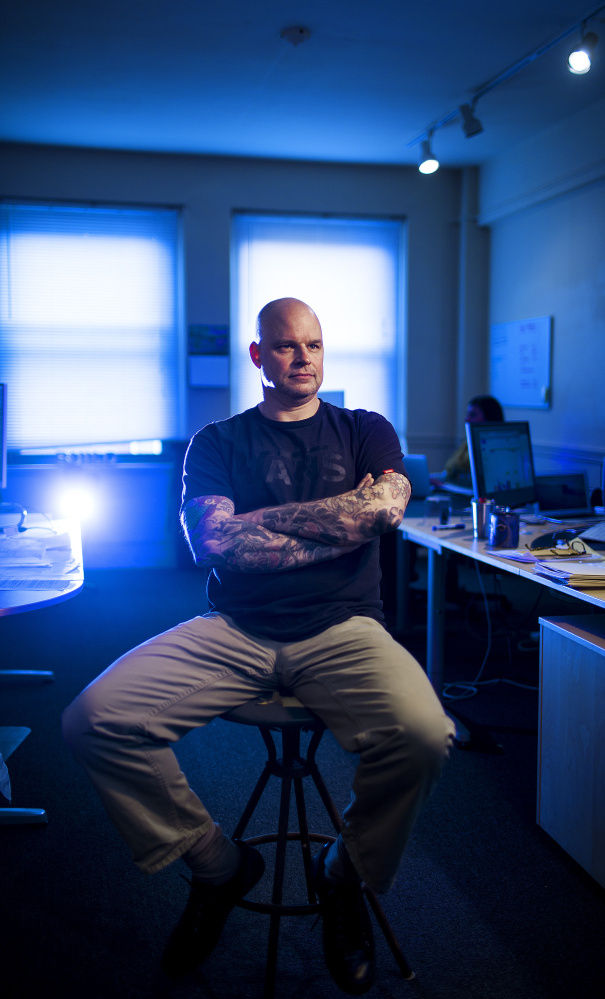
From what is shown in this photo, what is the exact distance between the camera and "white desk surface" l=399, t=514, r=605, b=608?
1.89 metres

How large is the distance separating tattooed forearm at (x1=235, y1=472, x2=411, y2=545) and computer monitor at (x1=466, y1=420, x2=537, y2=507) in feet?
3.64

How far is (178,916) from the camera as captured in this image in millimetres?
1673

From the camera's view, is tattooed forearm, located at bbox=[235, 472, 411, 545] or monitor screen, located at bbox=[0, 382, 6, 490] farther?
monitor screen, located at bbox=[0, 382, 6, 490]

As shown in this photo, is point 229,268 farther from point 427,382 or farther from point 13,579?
point 13,579

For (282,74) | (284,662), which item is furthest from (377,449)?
(282,74)

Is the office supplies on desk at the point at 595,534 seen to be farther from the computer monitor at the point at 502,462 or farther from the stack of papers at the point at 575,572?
the computer monitor at the point at 502,462

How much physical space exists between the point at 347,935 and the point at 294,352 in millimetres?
1252

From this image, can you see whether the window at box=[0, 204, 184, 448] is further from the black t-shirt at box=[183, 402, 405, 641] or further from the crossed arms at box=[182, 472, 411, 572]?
the crossed arms at box=[182, 472, 411, 572]

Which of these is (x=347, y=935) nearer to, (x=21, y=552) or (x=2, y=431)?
(x=21, y=552)

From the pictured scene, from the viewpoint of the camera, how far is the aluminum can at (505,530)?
240cm

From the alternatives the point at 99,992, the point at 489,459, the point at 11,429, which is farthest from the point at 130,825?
the point at 11,429

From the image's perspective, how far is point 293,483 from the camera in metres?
1.75

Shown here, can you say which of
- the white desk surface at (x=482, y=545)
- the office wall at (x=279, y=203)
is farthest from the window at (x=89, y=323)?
the white desk surface at (x=482, y=545)

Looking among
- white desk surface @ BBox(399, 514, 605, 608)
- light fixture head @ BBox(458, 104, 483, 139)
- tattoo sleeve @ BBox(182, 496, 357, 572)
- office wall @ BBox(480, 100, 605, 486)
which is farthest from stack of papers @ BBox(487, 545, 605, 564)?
light fixture head @ BBox(458, 104, 483, 139)
